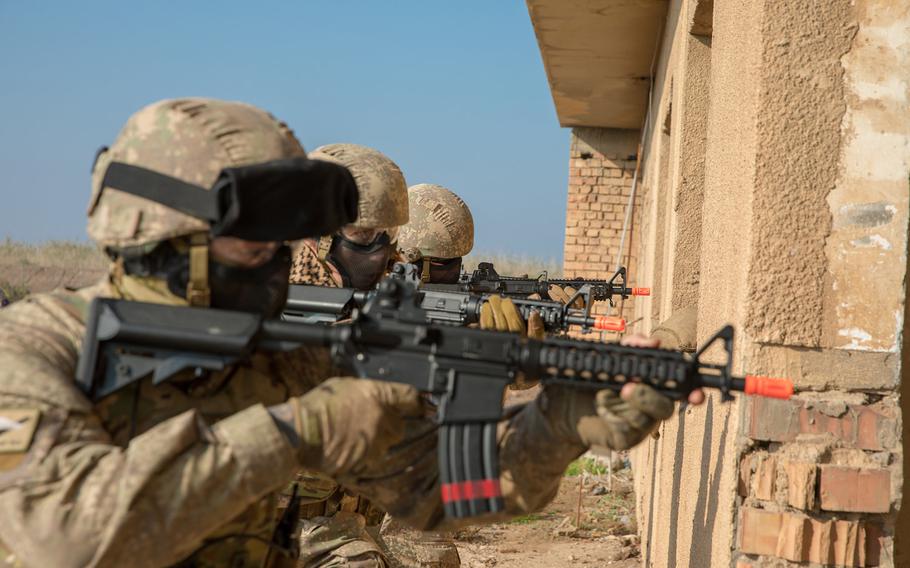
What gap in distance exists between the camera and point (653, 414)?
2.13 metres

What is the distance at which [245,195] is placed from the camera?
2127mm

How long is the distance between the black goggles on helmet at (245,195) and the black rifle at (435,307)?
1.49 meters

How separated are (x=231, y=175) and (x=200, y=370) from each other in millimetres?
414

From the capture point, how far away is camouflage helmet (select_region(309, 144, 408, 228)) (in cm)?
470

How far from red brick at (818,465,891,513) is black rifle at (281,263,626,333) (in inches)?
46.8

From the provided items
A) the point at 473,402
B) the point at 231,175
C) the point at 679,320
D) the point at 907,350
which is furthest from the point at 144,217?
the point at 679,320

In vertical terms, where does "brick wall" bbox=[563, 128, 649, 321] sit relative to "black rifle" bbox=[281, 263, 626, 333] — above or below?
above

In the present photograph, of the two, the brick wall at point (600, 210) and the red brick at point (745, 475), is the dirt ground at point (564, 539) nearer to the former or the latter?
the brick wall at point (600, 210)

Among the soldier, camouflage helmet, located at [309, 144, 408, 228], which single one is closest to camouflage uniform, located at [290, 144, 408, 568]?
camouflage helmet, located at [309, 144, 408, 228]

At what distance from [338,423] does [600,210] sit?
1043cm

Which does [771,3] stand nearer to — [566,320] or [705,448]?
[705,448]

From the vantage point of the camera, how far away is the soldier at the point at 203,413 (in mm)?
1854

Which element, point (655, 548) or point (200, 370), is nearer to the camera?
point (200, 370)

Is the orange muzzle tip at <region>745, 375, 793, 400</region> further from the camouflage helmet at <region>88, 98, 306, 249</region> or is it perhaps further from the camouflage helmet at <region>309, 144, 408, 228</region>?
the camouflage helmet at <region>309, 144, 408, 228</region>
